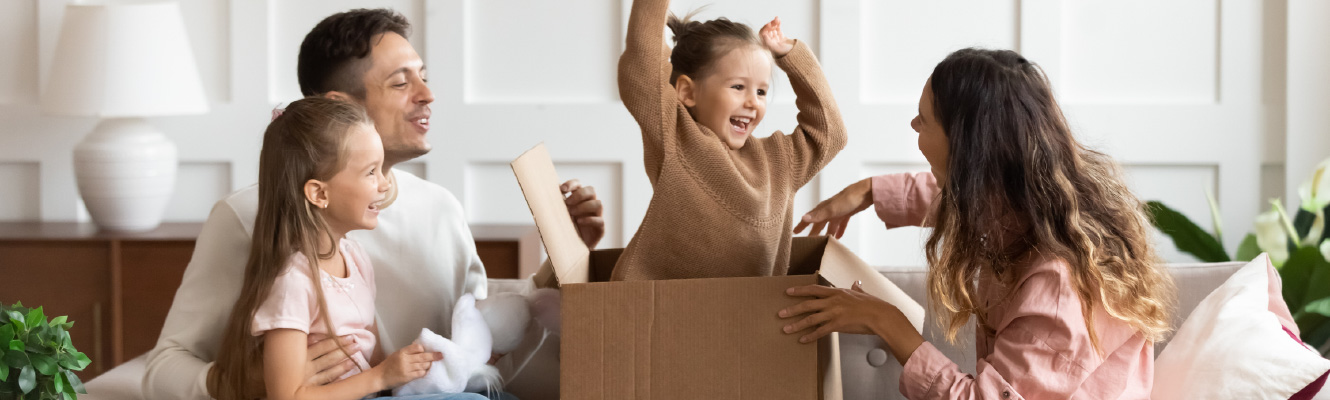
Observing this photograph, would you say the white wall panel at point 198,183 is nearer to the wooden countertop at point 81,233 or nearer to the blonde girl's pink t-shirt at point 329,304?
the wooden countertop at point 81,233

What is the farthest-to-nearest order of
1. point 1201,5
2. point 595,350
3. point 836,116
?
point 1201,5
point 836,116
point 595,350


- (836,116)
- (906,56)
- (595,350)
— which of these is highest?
(906,56)

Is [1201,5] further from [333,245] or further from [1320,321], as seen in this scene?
[333,245]

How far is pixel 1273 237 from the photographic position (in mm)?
2449

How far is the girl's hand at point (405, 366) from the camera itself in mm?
1294

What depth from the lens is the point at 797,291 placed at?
119cm

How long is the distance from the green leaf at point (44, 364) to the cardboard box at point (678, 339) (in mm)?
544

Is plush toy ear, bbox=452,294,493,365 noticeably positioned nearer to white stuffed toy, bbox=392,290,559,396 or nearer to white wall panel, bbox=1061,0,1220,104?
white stuffed toy, bbox=392,290,559,396

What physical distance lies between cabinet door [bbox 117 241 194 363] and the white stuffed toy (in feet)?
4.70

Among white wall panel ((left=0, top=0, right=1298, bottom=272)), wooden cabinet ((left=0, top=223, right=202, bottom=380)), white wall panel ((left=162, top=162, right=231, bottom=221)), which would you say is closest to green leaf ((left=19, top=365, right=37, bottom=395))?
wooden cabinet ((left=0, top=223, right=202, bottom=380))

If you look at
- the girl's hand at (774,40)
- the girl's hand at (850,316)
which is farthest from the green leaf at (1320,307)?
the girl's hand at (774,40)

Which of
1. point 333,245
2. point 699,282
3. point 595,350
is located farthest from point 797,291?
point 333,245

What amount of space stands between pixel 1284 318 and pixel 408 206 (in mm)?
1261

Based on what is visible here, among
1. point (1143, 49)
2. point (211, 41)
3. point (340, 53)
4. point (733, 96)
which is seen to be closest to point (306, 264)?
point (340, 53)
